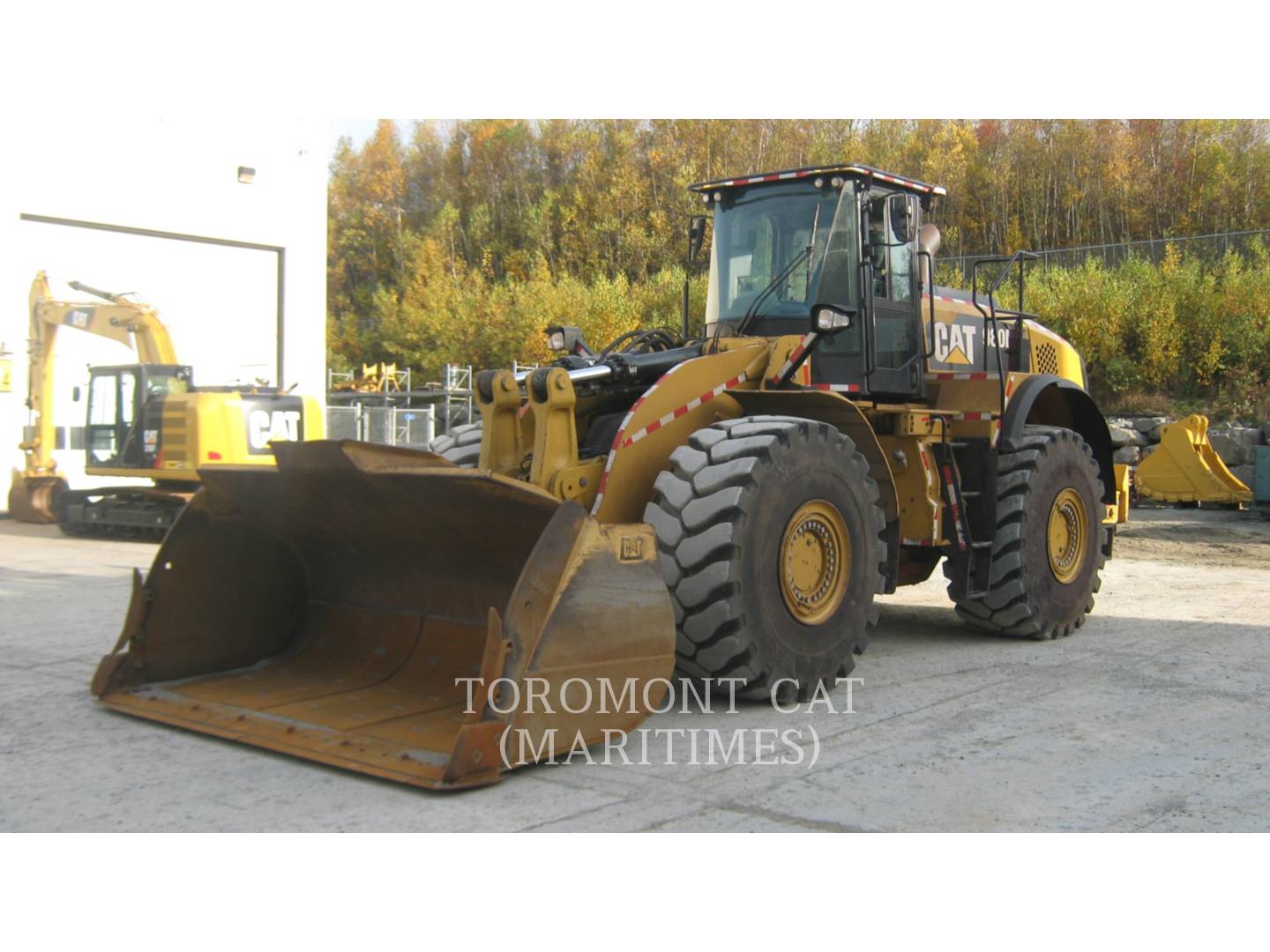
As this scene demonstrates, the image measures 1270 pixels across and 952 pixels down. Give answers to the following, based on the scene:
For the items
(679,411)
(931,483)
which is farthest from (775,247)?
(931,483)

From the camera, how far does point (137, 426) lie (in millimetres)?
16609

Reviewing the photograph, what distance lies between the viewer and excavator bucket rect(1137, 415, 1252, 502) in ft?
58.6

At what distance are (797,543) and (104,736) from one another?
3.24 metres

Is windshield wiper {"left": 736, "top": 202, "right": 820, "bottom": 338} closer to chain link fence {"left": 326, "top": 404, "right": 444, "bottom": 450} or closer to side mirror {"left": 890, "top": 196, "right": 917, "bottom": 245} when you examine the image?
side mirror {"left": 890, "top": 196, "right": 917, "bottom": 245}

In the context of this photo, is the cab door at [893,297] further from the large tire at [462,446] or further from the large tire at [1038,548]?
→ the large tire at [462,446]

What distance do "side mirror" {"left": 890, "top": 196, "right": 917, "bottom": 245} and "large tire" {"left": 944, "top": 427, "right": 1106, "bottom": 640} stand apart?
1.60 m

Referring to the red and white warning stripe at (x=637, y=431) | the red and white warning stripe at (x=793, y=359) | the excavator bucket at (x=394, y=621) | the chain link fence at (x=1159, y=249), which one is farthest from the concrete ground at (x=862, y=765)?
the chain link fence at (x=1159, y=249)

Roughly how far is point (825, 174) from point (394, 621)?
11.2 ft

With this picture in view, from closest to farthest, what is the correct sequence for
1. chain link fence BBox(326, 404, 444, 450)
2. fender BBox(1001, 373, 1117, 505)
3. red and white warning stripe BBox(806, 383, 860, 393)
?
red and white warning stripe BBox(806, 383, 860, 393)
fender BBox(1001, 373, 1117, 505)
chain link fence BBox(326, 404, 444, 450)

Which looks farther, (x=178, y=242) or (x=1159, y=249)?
(x=1159, y=249)

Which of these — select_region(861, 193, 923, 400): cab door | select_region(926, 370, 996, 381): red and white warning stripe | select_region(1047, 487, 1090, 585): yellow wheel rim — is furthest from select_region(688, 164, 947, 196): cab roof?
select_region(1047, 487, 1090, 585): yellow wheel rim

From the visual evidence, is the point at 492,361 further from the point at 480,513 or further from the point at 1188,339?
the point at 480,513

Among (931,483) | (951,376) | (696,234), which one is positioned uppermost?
(696,234)

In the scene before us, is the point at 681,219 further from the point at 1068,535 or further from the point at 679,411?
the point at 679,411
